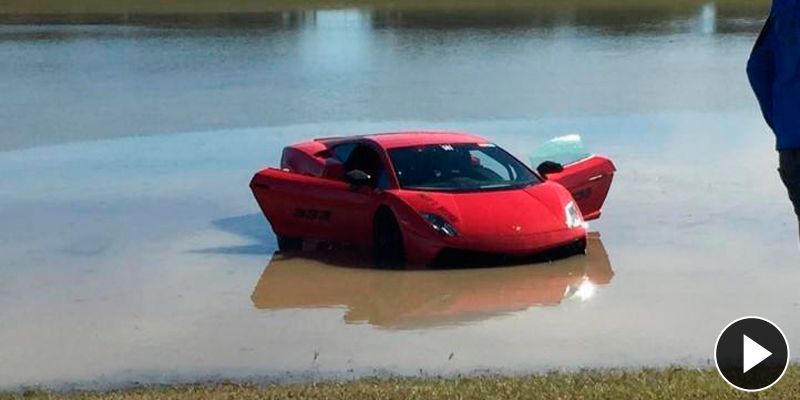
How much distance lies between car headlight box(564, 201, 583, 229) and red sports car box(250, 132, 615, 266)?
0.5 inches

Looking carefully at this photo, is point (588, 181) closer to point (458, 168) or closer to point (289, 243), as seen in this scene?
point (458, 168)

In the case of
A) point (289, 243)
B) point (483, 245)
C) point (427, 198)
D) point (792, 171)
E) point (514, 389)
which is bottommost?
point (289, 243)

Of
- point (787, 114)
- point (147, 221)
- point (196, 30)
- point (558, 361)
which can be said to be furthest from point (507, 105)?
point (196, 30)

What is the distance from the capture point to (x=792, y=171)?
18.5 ft

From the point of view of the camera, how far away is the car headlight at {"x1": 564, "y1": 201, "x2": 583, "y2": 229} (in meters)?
13.2

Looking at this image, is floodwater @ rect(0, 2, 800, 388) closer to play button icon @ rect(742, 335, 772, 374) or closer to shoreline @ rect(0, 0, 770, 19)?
play button icon @ rect(742, 335, 772, 374)

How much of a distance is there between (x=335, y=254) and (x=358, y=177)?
83 cm

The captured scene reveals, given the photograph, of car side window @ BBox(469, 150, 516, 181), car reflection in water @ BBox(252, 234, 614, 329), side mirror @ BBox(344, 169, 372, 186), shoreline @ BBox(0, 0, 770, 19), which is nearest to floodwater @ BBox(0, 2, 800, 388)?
car reflection in water @ BBox(252, 234, 614, 329)

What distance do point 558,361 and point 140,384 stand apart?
261 cm

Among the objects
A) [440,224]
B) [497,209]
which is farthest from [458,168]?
[440,224]

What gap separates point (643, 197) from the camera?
1656cm

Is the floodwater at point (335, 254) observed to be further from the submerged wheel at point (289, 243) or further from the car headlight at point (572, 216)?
the car headlight at point (572, 216)

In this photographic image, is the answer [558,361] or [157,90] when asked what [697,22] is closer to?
[157,90]

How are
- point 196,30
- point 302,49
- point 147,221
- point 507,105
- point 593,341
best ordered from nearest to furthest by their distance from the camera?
point 593,341, point 147,221, point 507,105, point 302,49, point 196,30
